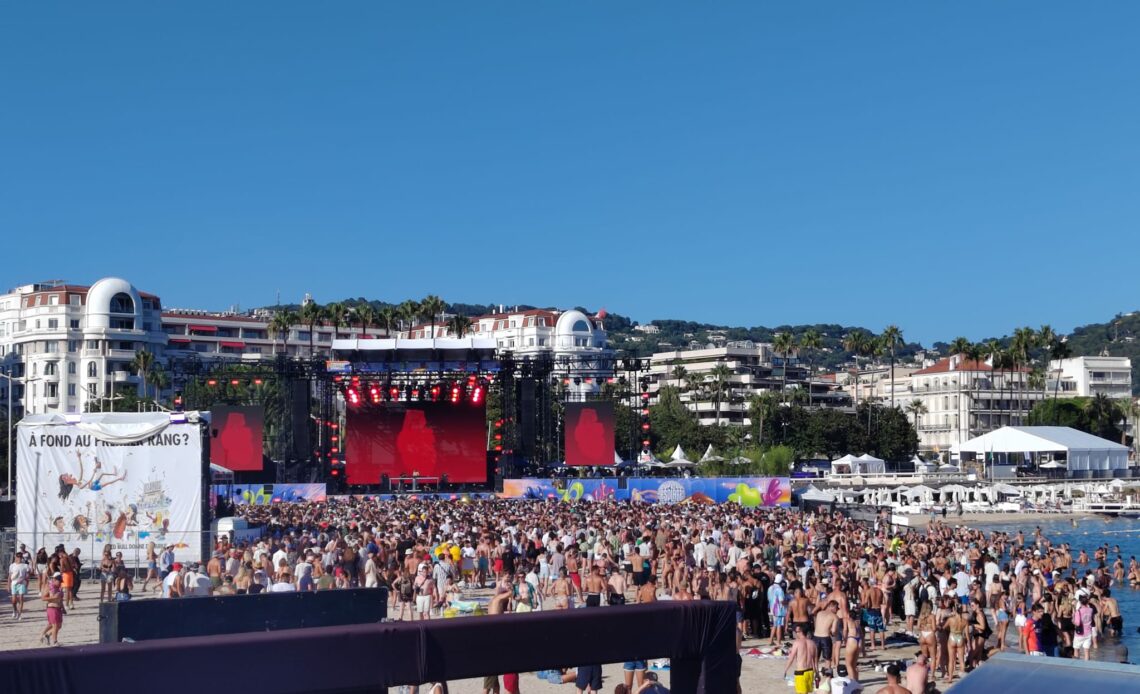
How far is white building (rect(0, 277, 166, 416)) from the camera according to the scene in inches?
4163

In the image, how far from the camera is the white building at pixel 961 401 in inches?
4953

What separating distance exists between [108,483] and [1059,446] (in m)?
69.0

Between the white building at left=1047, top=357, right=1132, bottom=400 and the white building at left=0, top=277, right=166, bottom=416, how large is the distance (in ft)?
327

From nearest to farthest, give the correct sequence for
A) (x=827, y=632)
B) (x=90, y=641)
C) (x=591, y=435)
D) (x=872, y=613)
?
(x=827, y=632), (x=90, y=641), (x=872, y=613), (x=591, y=435)

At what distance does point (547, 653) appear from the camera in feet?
25.3

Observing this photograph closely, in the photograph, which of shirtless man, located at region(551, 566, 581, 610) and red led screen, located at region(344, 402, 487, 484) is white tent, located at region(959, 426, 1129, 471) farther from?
shirtless man, located at region(551, 566, 581, 610)

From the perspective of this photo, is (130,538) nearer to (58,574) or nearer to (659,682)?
(58,574)

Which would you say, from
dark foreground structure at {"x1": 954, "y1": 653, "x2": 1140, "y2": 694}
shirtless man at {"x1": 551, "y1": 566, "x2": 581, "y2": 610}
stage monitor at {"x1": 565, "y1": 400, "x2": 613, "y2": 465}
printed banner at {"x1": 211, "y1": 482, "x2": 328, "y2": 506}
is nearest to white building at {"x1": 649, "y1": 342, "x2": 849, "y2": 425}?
stage monitor at {"x1": 565, "y1": 400, "x2": 613, "y2": 465}

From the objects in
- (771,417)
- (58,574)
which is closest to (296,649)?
(58,574)

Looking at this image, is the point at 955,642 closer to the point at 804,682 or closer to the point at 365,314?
the point at 804,682

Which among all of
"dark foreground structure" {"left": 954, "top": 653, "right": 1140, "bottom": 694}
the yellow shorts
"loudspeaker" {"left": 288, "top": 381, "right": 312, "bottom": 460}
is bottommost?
the yellow shorts

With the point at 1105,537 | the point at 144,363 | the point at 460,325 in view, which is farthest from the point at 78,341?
the point at 1105,537

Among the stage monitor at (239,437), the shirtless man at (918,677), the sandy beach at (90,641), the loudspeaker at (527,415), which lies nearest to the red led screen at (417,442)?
the loudspeaker at (527,415)

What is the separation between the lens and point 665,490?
52.2 m
